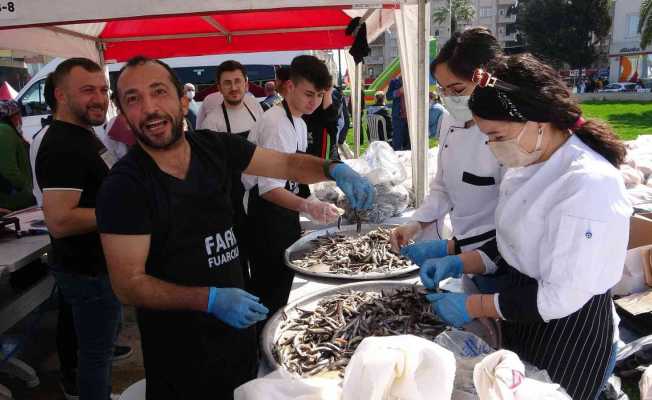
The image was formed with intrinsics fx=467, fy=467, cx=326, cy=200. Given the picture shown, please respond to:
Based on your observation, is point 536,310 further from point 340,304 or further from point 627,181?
point 627,181

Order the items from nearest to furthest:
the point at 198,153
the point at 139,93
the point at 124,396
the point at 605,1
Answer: the point at 139,93, the point at 198,153, the point at 124,396, the point at 605,1

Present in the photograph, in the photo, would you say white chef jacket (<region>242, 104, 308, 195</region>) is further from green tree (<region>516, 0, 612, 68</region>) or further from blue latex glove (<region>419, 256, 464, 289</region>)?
green tree (<region>516, 0, 612, 68</region>)

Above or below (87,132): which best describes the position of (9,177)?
below

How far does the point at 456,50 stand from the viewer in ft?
7.79

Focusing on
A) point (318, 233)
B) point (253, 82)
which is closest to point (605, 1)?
point (253, 82)

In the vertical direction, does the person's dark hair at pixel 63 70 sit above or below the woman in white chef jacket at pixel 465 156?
above

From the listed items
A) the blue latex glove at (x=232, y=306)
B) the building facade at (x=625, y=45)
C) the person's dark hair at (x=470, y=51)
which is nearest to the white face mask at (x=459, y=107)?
the person's dark hair at (x=470, y=51)

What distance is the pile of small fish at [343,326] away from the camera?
1901 mm

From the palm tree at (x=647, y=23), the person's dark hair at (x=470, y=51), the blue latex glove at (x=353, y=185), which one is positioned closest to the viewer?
the person's dark hair at (x=470, y=51)

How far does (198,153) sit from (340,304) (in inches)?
39.9

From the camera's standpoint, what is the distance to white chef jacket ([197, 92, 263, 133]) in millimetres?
4711

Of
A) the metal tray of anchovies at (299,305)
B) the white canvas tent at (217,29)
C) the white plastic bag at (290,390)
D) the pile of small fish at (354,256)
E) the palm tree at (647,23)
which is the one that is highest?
the palm tree at (647,23)

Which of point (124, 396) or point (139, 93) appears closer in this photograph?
point (139, 93)

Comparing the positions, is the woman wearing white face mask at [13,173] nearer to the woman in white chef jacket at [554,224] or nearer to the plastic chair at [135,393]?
the plastic chair at [135,393]
